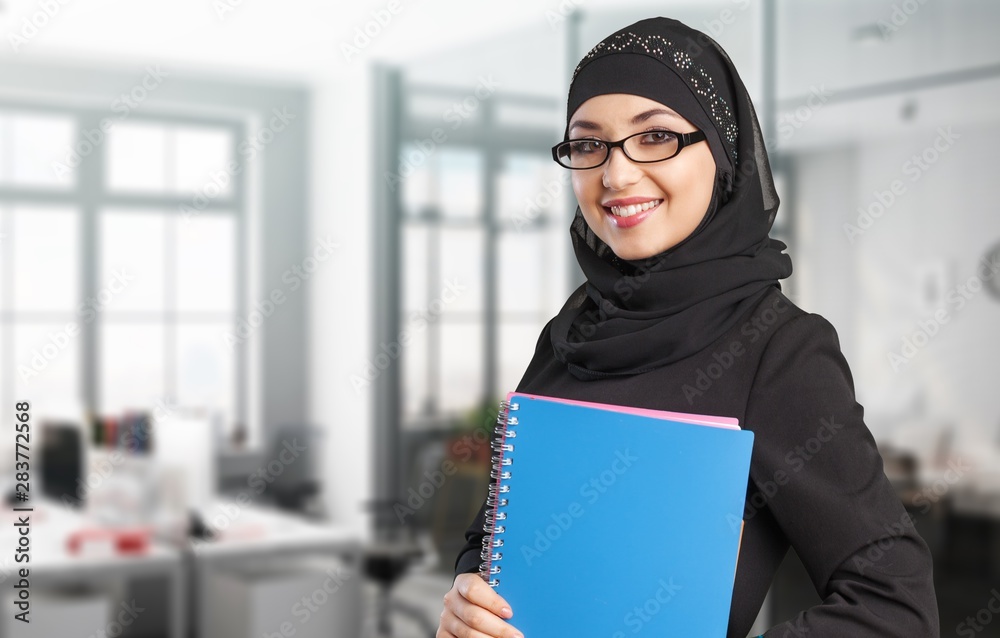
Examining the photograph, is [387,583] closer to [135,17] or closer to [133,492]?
[133,492]

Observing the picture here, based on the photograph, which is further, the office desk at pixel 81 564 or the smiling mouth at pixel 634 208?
the office desk at pixel 81 564

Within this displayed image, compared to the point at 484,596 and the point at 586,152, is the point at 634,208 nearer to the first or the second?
the point at 586,152

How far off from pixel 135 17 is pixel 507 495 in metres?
4.21

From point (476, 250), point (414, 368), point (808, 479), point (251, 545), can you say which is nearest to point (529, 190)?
point (476, 250)

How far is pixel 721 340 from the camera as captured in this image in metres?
0.79

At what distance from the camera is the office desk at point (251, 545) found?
3.08m

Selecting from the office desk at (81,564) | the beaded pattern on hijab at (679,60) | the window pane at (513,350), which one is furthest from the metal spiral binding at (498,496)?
the window pane at (513,350)

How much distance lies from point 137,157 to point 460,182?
235 centimetres

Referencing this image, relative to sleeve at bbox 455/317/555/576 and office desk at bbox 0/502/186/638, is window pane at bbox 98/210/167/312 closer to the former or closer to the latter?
office desk at bbox 0/502/186/638

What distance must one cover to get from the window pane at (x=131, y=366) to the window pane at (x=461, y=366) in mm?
2089

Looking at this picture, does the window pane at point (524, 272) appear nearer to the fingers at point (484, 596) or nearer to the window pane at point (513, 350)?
the window pane at point (513, 350)

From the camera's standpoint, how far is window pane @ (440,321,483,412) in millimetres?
4234

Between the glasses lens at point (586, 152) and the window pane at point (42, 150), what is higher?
the window pane at point (42, 150)

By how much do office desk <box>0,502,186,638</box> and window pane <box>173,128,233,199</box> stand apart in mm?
2827
